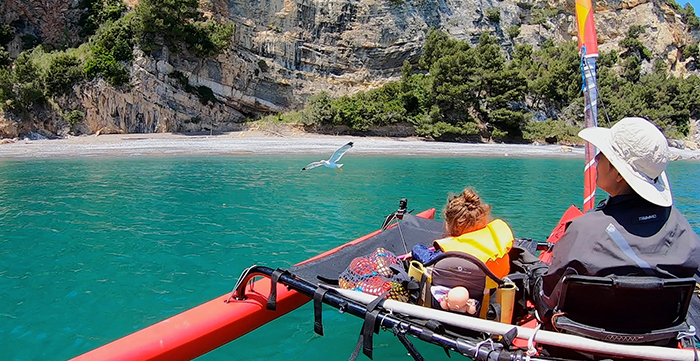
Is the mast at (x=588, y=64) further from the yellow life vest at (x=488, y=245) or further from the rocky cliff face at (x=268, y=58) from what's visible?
the rocky cliff face at (x=268, y=58)

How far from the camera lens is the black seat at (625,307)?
2158mm

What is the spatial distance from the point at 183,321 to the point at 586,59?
6.08 m

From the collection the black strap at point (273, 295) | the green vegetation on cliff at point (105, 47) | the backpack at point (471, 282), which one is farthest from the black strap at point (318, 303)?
the green vegetation on cliff at point (105, 47)

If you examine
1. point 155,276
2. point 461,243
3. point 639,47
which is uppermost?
point 639,47

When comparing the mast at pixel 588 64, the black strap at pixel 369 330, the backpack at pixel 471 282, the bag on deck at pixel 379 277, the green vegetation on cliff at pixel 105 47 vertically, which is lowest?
the black strap at pixel 369 330

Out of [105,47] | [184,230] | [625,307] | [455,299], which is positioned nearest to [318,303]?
[455,299]

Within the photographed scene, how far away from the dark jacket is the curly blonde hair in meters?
0.76

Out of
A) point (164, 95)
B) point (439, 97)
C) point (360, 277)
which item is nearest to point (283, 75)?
point (164, 95)

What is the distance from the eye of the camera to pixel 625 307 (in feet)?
7.45

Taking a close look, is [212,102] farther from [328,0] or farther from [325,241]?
[325,241]

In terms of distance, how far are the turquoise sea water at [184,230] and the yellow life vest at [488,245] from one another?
143 cm

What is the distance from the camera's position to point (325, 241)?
7422 millimetres

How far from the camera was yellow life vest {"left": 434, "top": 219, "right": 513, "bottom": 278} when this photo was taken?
9.37 feet

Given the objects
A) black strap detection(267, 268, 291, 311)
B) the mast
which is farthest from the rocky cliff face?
black strap detection(267, 268, 291, 311)
